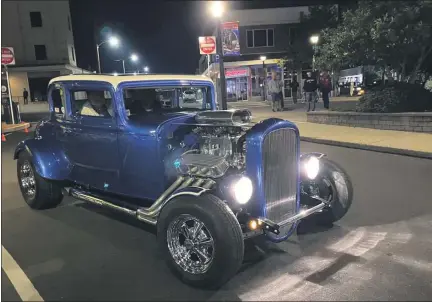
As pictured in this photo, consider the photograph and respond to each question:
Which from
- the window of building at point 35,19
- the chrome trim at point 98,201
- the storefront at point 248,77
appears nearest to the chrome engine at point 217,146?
the chrome trim at point 98,201

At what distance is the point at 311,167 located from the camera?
4637 mm

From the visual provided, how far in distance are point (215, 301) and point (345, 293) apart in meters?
1.08

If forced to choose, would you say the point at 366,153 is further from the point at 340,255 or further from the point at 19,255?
the point at 19,255

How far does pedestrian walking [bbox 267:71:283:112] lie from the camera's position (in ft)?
64.1

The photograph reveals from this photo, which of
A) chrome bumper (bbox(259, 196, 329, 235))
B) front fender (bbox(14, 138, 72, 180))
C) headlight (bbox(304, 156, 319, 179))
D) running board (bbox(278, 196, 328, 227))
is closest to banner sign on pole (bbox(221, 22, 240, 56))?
front fender (bbox(14, 138, 72, 180))

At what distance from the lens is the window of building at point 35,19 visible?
39.0 meters

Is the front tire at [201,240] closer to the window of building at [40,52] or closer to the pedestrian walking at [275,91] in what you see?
the pedestrian walking at [275,91]

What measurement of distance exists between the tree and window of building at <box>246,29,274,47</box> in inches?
697

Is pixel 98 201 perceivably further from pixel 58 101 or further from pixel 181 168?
pixel 58 101

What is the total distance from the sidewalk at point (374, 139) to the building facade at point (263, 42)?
20.4 meters

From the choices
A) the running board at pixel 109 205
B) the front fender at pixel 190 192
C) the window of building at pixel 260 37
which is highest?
the window of building at pixel 260 37

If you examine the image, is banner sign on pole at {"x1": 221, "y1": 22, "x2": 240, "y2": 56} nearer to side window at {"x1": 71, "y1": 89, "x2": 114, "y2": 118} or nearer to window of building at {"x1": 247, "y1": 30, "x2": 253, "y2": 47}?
window of building at {"x1": 247, "y1": 30, "x2": 253, "y2": 47}

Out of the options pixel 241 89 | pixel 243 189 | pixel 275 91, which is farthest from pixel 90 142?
pixel 241 89

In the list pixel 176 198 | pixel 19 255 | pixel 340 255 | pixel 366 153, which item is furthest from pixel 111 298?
pixel 366 153
